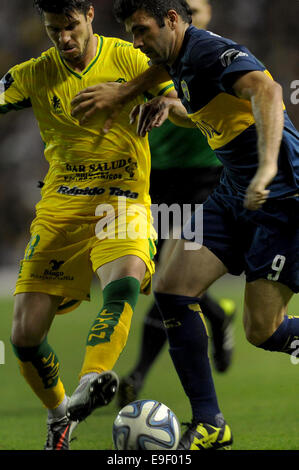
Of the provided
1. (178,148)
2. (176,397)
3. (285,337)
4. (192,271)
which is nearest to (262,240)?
(192,271)

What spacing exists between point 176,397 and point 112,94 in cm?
278

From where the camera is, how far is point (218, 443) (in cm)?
362

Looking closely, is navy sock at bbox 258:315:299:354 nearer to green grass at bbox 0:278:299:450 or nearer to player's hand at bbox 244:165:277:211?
green grass at bbox 0:278:299:450

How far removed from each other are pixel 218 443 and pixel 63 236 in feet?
4.40

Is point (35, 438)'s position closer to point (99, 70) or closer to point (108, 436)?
point (108, 436)

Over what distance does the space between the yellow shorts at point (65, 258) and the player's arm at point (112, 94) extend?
581 mm

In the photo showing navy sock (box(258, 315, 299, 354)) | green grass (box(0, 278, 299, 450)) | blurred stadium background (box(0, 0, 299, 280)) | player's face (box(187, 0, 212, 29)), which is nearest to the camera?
navy sock (box(258, 315, 299, 354))

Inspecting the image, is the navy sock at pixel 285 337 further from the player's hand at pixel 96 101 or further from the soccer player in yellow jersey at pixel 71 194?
the player's hand at pixel 96 101

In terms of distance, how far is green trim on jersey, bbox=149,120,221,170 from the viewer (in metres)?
5.32

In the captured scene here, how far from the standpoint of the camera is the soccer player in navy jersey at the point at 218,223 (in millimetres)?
3458

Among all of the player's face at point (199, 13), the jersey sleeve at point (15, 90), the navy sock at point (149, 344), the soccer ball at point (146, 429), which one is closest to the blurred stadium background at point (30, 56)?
the navy sock at point (149, 344)

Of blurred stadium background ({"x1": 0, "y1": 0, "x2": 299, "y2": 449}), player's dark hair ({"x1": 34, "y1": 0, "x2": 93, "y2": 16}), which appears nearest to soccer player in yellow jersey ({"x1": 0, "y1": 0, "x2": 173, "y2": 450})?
player's dark hair ({"x1": 34, "y1": 0, "x2": 93, "y2": 16})

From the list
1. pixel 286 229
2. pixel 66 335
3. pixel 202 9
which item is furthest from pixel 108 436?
pixel 66 335

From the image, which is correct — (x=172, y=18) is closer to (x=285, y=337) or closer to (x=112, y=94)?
(x=112, y=94)
